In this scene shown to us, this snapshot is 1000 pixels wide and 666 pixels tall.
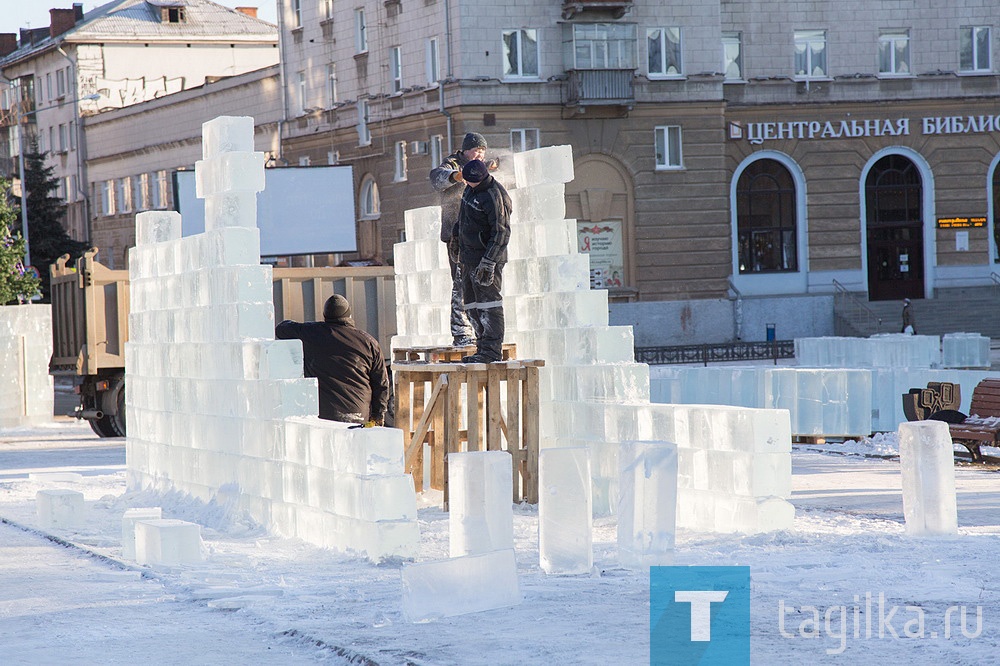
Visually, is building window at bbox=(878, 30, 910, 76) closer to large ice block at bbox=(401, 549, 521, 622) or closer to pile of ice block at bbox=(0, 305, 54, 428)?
pile of ice block at bbox=(0, 305, 54, 428)

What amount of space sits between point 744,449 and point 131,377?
694 cm

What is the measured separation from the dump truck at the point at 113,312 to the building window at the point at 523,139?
66.2 ft

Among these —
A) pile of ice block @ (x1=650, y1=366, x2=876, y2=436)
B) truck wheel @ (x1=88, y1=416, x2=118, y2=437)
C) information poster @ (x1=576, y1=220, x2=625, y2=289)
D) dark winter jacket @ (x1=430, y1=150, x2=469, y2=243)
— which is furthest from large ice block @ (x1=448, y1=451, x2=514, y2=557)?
information poster @ (x1=576, y1=220, x2=625, y2=289)

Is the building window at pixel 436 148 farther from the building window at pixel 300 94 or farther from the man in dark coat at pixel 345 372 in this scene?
the man in dark coat at pixel 345 372

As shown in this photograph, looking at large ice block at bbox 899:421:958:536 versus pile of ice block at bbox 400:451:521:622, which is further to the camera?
large ice block at bbox 899:421:958:536

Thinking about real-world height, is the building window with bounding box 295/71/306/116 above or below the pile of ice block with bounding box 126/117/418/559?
above

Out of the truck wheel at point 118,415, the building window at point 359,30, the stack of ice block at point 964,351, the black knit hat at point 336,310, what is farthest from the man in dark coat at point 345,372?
the building window at point 359,30

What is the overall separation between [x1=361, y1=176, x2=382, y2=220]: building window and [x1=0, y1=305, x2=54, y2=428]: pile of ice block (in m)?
22.2

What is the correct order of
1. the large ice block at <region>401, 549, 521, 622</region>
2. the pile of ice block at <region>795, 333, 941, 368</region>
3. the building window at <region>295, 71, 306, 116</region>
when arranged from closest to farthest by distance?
the large ice block at <region>401, 549, 521, 622</region> → the pile of ice block at <region>795, 333, 941, 368</region> → the building window at <region>295, 71, 306, 116</region>

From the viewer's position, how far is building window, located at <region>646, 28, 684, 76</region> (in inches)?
1695

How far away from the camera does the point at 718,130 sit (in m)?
43.4

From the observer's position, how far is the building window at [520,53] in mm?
41938

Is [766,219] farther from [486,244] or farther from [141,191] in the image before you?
[486,244]

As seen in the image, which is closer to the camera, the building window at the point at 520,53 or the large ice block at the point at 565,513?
the large ice block at the point at 565,513
